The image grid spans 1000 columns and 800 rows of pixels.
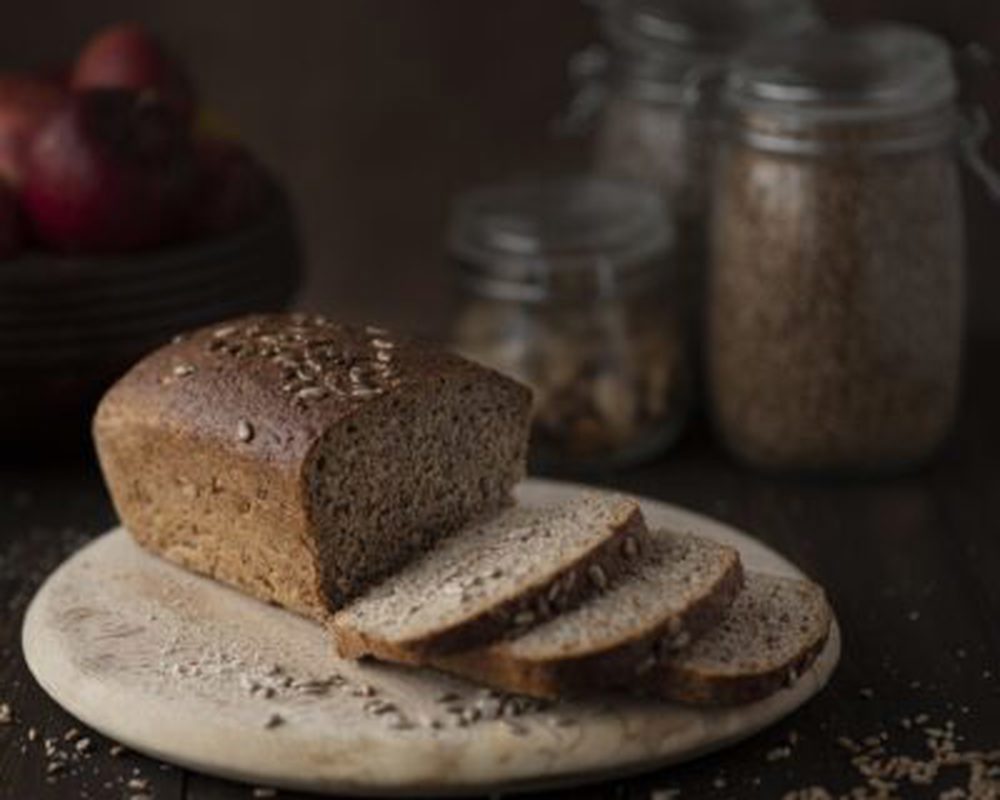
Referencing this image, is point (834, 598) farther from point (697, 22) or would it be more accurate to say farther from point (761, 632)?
point (697, 22)

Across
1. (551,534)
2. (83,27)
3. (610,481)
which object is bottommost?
(610,481)

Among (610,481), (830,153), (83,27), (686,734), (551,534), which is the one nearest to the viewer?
(686,734)

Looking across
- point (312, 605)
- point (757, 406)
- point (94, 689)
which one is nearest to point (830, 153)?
point (757, 406)

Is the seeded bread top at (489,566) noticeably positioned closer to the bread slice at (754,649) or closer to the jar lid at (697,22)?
the bread slice at (754,649)

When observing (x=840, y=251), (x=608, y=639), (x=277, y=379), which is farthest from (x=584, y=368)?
(x=608, y=639)

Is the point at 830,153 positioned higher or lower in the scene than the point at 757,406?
higher

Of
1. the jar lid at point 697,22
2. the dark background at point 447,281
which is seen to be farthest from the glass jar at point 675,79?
the dark background at point 447,281

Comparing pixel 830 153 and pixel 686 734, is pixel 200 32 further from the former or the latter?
pixel 686 734
